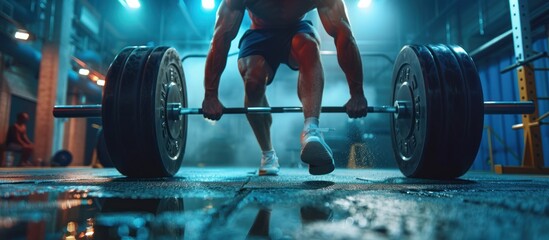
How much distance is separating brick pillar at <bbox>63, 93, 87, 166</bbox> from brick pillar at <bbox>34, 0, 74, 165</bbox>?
3.02 m

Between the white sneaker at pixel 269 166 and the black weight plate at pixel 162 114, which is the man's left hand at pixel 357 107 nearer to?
the white sneaker at pixel 269 166

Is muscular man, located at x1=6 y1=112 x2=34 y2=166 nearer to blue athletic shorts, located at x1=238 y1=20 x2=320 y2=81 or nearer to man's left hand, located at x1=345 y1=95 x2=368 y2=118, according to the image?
blue athletic shorts, located at x1=238 y1=20 x2=320 y2=81

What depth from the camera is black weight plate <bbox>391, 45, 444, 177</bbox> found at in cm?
124

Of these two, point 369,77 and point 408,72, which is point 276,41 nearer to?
point 408,72

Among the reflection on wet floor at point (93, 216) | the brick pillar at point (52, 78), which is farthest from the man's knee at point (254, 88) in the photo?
the brick pillar at point (52, 78)

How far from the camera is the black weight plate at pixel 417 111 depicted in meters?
1.24

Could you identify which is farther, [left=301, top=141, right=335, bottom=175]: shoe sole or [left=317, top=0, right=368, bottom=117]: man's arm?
[left=317, top=0, right=368, bottom=117]: man's arm

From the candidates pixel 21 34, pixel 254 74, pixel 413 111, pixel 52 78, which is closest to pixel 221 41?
pixel 254 74

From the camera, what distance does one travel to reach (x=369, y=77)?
6898 millimetres

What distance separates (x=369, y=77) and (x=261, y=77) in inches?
216

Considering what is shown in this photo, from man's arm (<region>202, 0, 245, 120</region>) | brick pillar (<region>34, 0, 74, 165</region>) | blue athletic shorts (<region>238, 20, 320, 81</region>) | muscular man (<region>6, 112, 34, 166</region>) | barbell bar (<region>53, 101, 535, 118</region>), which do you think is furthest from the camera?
brick pillar (<region>34, 0, 74, 165</region>)

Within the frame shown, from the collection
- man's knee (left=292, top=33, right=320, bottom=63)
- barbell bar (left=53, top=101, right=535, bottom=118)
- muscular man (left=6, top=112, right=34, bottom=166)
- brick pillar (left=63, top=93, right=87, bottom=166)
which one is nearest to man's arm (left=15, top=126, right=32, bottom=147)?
muscular man (left=6, top=112, right=34, bottom=166)

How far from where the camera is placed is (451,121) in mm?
1219

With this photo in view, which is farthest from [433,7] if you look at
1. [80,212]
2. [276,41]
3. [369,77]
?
[80,212]
